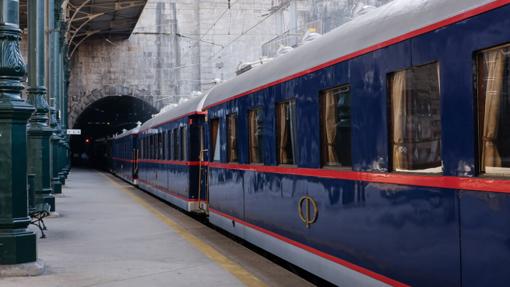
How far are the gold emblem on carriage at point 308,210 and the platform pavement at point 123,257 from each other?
91 cm

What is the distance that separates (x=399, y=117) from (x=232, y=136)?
5.91m

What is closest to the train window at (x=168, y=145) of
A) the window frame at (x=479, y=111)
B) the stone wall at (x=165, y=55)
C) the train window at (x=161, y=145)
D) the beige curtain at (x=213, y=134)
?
the train window at (x=161, y=145)

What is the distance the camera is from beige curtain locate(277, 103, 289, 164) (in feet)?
28.8

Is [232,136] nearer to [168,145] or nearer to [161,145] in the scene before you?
[168,145]

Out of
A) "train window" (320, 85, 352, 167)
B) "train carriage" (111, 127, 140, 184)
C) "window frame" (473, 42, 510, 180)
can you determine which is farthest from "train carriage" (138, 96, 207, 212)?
"window frame" (473, 42, 510, 180)

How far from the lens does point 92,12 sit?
42.9 meters

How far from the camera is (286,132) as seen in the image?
8734 millimetres

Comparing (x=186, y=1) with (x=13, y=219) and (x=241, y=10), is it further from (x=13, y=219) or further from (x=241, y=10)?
(x=13, y=219)

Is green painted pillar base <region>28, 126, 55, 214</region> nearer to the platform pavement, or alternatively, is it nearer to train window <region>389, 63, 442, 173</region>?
the platform pavement

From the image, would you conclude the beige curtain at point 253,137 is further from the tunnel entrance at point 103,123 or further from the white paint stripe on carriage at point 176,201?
the tunnel entrance at point 103,123

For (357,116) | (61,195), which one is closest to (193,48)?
(61,195)

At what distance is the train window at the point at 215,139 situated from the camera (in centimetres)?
1265

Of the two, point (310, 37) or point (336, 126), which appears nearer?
point (336, 126)

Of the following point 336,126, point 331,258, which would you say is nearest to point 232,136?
point 336,126
